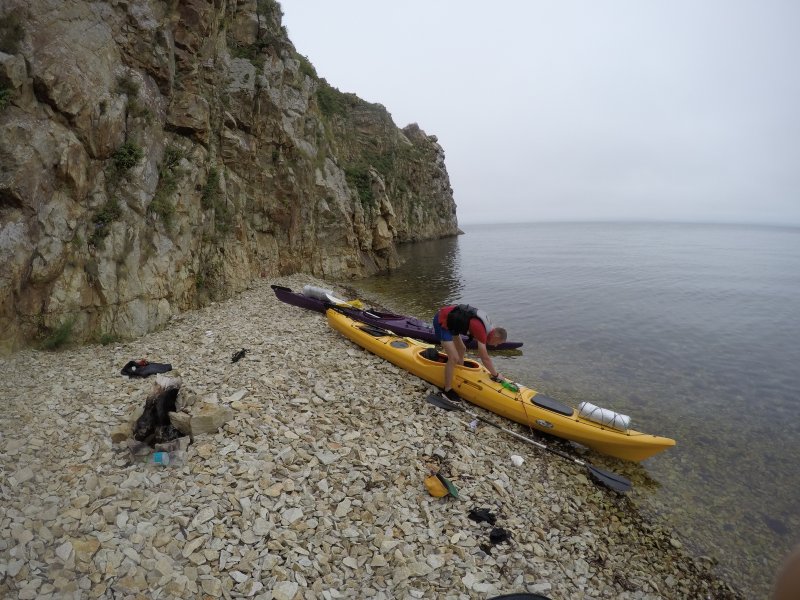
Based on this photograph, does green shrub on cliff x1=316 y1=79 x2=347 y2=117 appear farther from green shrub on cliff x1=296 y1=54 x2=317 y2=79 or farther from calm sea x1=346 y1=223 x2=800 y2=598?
calm sea x1=346 y1=223 x2=800 y2=598

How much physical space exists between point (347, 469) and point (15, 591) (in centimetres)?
383

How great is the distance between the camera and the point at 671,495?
7672 millimetres

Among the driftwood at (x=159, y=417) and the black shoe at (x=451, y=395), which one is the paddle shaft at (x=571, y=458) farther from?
the driftwood at (x=159, y=417)

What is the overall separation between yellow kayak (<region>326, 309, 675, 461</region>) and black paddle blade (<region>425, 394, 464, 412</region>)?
673 millimetres

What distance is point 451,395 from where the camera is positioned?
9602 millimetres

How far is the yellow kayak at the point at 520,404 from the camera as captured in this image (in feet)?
26.6

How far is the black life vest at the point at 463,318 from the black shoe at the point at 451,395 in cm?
166

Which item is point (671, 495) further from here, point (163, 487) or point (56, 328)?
point (56, 328)

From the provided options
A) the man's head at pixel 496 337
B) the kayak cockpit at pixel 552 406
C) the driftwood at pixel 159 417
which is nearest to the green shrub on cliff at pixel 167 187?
the driftwood at pixel 159 417

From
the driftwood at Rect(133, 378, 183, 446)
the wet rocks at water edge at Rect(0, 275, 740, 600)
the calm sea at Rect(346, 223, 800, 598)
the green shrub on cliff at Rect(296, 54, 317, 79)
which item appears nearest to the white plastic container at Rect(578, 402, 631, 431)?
the calm sea at Rect(346, 223, 800, 598)

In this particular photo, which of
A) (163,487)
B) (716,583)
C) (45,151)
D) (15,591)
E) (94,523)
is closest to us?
(15,591)

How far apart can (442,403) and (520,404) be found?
1793mm

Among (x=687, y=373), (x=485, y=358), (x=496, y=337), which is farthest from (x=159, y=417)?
(x=687, y=373)

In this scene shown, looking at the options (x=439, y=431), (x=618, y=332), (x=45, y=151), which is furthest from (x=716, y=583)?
(x=45, y=151)
